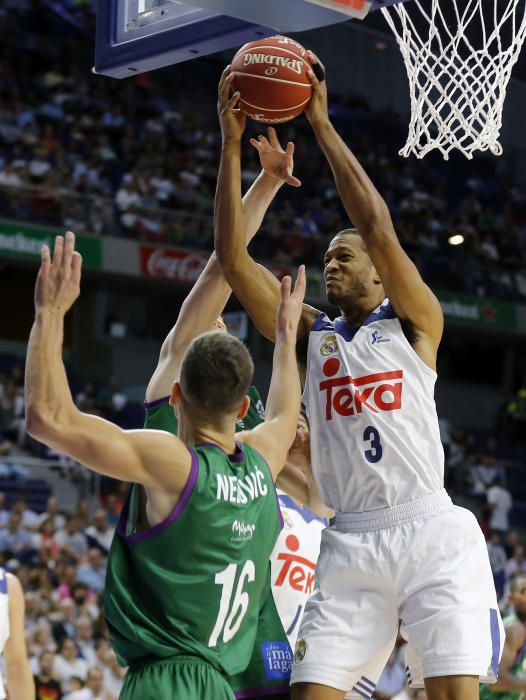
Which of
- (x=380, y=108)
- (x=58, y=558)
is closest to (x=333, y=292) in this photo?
(x=58, y=558)

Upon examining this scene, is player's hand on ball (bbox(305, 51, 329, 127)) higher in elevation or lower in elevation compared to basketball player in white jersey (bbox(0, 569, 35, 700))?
higher

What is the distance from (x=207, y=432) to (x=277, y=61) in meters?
1.63

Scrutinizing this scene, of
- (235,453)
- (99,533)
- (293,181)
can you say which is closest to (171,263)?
(99,533)

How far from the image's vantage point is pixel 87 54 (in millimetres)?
20000

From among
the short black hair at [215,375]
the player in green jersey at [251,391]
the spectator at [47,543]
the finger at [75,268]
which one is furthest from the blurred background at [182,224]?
the finger at [75,268]

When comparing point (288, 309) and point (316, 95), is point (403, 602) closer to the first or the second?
point (288, 309)

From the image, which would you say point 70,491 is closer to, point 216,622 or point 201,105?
point 201,105

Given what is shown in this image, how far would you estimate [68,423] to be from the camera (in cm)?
278

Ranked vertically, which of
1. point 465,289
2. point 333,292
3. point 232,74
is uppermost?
point 232,74

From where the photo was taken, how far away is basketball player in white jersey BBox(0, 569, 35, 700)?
174 inches

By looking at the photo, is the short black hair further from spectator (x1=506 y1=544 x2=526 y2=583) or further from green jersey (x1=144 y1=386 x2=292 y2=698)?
spectator (x1=506 y1=544 x2=526 y2=583)

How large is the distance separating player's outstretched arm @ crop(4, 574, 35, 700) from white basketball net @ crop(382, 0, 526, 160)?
7.96 ft

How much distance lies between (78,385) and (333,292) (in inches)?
501

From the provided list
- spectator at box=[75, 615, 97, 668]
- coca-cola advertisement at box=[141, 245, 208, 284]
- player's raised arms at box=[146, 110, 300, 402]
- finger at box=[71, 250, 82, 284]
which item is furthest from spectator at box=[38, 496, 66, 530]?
finger at box=[71, 250, 82, 284]
